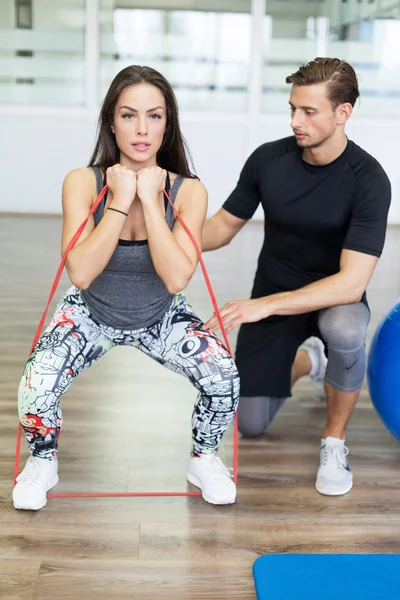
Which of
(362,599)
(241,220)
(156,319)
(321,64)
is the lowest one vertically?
(362,599)

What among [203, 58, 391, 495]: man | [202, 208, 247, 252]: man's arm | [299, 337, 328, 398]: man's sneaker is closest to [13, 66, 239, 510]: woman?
[203, 58, 391, 495]: man

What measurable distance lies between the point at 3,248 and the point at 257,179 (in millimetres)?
3148

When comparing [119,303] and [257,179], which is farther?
[257,179]

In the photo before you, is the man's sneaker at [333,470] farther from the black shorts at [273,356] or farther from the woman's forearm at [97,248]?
the woman's forearm at [97,248]

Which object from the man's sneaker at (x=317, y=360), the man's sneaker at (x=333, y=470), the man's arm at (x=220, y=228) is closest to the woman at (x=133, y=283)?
the man's sneaker at (x=333, y=470)

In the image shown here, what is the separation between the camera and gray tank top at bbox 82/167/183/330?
199cm

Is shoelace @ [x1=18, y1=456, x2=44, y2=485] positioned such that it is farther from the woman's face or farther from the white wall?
the white wall

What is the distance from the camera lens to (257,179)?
7.78 ft

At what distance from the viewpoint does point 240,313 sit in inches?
80.8

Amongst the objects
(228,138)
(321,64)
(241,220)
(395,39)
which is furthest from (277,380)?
(395,39)

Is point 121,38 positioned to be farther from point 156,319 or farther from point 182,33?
point 156,319

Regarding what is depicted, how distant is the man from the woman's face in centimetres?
43

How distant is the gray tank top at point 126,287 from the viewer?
1988 millimetres

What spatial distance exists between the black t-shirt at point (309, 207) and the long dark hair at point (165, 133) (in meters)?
0.35
